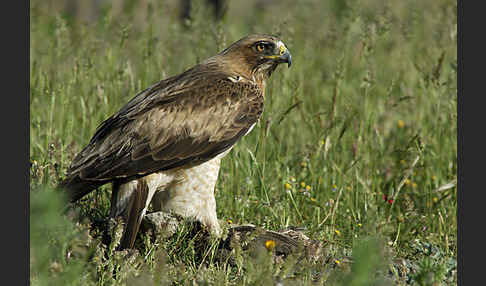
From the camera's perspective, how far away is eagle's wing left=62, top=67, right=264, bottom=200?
399 cm

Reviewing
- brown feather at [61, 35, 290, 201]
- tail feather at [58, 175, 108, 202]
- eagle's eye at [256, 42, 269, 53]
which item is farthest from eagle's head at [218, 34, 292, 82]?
tail feather at [58, 175, 108, 202]

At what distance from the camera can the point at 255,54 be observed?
4.73 m

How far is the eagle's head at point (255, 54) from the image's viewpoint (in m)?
4.70

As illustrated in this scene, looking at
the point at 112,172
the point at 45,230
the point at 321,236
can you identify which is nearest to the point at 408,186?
the point at 321,236

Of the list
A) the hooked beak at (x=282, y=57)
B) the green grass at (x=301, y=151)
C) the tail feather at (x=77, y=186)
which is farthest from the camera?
the hooked beak at (x=282, y=57)

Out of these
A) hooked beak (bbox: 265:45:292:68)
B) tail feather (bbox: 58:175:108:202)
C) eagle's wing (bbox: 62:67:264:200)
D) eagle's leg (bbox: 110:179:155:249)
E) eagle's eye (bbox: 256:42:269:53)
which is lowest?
eagle's leg (bbox: 110:179:155:249)

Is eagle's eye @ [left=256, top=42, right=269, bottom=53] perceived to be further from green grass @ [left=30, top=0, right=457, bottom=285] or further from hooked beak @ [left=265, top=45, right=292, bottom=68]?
green grass @ [left=30, top=0, right=457, bottom=285]

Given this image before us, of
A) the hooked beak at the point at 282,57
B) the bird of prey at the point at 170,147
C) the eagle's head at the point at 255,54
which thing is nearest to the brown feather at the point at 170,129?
the bird of prey at the point at 170,147

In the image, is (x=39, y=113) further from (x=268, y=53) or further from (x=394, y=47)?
(x=394, y=47)

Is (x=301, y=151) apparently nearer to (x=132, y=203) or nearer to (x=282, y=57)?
(x=282, y=57)

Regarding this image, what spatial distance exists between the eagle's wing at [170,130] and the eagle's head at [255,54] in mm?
263

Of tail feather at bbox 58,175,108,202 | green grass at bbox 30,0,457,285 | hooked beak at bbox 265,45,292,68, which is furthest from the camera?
hooked beak at bbox 265,45,292,68

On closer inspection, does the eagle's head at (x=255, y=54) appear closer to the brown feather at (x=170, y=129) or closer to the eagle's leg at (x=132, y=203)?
the brown feather at (x=170, y=129)

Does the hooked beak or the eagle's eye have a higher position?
the eagle's eye
